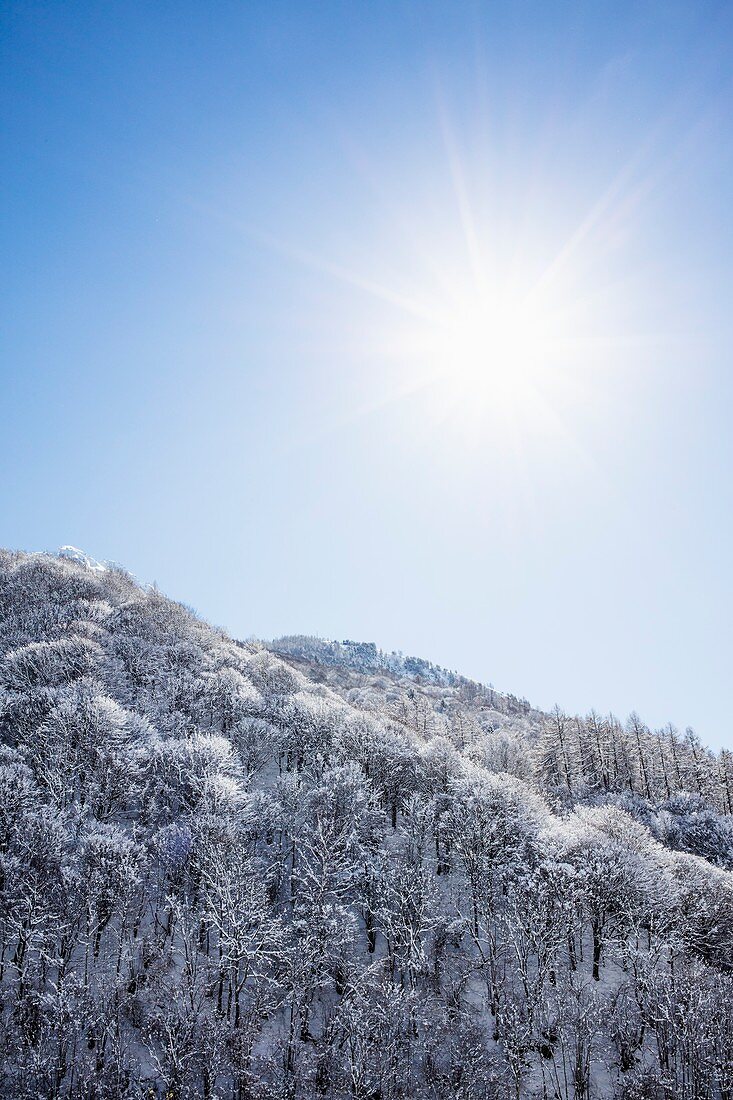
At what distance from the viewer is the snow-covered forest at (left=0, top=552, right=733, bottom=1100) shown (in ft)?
105

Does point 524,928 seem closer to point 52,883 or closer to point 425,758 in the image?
point 425,758

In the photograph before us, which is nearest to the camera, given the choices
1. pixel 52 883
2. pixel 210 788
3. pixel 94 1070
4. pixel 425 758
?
pixel 94 1070

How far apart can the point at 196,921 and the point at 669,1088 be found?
108ft

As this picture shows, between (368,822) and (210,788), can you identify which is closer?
(210,788)

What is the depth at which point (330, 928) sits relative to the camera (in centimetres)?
3912

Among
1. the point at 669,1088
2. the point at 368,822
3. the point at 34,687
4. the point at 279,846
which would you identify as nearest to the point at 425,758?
the point at 368,822

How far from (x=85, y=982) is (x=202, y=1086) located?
9910 mm

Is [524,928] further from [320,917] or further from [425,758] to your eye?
[425,758]

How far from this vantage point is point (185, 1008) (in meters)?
33.2

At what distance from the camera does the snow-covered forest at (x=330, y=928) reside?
3186 cm

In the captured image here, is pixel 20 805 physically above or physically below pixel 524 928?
above

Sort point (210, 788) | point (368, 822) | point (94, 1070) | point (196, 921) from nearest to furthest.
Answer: point (94, 1070), point (196, 921), point (210, 788), point (368, 822)

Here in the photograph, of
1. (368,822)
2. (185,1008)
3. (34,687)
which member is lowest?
(185,1008)

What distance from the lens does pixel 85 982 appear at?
33.7 m
